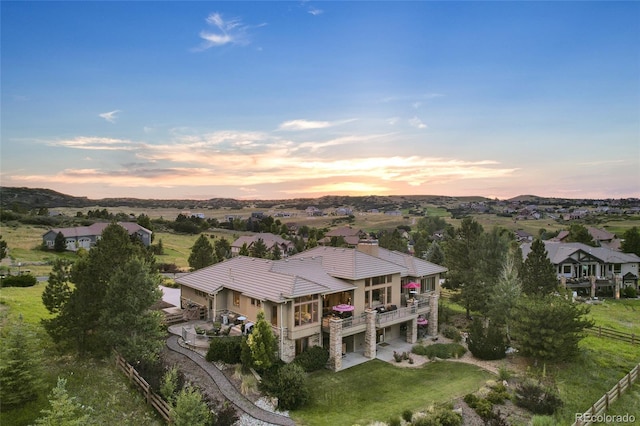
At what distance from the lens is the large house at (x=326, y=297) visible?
23172mm

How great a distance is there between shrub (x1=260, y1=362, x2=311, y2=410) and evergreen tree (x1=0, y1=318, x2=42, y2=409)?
10335 mm

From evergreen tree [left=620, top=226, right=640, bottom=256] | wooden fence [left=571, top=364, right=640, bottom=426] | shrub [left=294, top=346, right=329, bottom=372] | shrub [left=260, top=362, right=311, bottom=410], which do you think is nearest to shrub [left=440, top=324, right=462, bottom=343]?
wooden fence [left=571, top=364, right=640, bottom=426]

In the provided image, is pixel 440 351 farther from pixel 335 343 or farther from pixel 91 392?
pixel 91 392

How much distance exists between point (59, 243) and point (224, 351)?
205ft

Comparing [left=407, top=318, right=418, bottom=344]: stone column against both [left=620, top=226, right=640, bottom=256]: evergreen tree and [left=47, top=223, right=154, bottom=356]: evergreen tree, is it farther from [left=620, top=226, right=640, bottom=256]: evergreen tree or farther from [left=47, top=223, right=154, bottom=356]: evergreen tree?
[left=620, top=226, right=640, bottom=256]: evergreen tree

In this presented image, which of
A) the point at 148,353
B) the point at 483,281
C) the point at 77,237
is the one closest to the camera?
the point at 148,353

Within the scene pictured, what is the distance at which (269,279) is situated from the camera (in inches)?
1000

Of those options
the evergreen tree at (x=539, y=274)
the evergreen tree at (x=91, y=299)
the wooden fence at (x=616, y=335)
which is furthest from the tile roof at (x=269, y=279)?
Result: the wooden fence at (x=616, y=335)

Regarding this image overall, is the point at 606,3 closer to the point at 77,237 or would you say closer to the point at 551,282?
the point at 551,282

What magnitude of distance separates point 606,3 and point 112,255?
38.4m

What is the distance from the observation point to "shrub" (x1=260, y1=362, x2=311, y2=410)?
18.1 meters

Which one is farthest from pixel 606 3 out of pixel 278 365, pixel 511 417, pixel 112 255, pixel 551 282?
pixel 112 255

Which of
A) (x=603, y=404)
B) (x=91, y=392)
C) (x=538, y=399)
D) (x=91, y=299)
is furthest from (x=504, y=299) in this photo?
(x=91, y=299)

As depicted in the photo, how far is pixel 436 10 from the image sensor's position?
2889 cm
